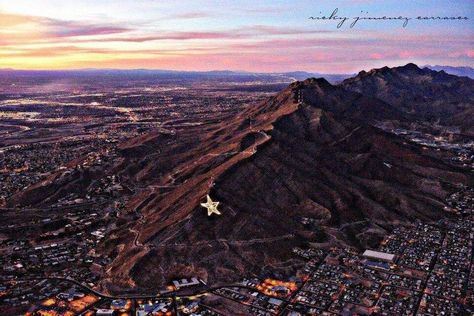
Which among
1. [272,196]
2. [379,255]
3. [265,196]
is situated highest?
[265,196]

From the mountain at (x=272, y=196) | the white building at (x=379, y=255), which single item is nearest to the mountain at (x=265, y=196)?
the mountain at (x=272, y=196)

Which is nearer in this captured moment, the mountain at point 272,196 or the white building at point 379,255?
the mountain at point 272,196

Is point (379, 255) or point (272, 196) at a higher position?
point (272, 196)

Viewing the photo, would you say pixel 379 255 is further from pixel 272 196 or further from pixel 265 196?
pixel 265 196

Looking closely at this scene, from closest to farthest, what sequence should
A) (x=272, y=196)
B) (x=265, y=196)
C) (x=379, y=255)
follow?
(x=379, y=255) → (x=265, y=196) → (x=272, y=196)

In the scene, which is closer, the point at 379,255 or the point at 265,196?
the point at 379,255

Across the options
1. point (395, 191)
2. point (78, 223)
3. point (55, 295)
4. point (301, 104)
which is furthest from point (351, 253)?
point (301, 104)

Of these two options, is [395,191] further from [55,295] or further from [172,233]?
[55,295]

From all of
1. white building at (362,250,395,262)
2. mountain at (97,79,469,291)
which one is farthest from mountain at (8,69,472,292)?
white building at (362,250,395,262)

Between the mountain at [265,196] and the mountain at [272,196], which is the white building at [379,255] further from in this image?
the mountain at [272,196]

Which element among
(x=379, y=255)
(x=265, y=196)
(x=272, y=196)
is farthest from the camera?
(x=272, y=196)

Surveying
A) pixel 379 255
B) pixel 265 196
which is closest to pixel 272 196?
pixel 265 196

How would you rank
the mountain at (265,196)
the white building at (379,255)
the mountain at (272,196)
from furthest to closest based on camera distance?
1. the white building at (379,255)
2. the mountain at (272,196)
3. the mountain at (265,196)
